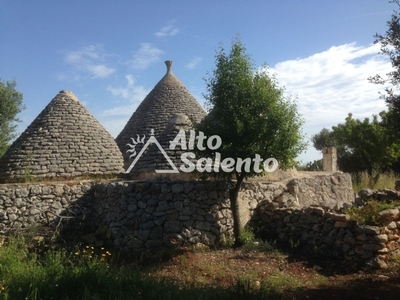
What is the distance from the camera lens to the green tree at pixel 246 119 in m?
9.07

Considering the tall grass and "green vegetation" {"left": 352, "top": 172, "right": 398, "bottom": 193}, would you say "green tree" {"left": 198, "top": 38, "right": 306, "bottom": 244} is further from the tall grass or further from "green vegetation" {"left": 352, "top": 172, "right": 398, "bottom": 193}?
"green vegetation" {"left": 352, "top": 172, "right": 398, "bottom": 193}

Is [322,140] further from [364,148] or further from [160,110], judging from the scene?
[160,110]

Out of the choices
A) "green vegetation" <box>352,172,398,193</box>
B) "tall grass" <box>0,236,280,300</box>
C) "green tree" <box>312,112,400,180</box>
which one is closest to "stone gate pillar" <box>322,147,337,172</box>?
"green vegetation" <box>352,172,398,193</box>

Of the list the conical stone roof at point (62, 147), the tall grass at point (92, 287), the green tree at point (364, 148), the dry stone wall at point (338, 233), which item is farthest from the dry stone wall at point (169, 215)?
the green tree at point (364, 148)

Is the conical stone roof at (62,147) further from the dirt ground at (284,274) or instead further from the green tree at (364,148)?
the green tree at (364,148)

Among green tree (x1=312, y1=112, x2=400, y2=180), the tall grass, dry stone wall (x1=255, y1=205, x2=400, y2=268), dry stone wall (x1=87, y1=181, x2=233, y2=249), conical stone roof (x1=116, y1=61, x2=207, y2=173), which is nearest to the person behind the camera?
the tall grass

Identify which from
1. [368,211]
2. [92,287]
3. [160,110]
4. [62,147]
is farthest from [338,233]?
[160,110]

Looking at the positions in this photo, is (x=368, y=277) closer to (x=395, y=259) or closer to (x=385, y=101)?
(x=395, y=259)

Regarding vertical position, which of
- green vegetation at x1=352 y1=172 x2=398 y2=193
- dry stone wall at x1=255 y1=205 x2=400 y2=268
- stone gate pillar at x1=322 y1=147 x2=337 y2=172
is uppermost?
stone gate pillar at x1=322 y1=147 x2=337 y2=172

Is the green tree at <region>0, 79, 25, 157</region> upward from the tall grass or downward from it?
upward

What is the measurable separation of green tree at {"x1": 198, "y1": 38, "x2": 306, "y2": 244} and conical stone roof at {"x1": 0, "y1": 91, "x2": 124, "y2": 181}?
4.41m

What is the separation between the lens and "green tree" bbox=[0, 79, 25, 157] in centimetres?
2080

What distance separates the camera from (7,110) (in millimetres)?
20797

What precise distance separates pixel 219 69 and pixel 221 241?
4.20 m
